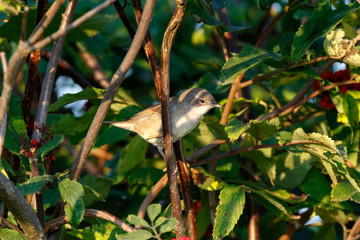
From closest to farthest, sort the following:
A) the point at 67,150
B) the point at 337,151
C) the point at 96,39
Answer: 1. the point at 337,151
2. the point at 96,39
3. the point at 67,150

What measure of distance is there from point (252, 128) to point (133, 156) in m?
1.02

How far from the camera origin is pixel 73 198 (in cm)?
164

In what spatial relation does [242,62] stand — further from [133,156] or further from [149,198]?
[133,156]

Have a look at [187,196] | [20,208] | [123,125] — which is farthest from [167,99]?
[123,125]

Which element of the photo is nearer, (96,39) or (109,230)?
(109,230)

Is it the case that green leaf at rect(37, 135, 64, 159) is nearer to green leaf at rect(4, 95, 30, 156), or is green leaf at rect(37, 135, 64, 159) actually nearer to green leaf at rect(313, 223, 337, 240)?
green leaf at rect(4, 95, 30, 156)

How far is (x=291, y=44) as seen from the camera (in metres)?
2.23

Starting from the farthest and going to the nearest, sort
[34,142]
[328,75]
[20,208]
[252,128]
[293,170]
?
[293,170], [328,75], [252,128], [34,142], [20,208]

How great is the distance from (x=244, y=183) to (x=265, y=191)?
108 mm

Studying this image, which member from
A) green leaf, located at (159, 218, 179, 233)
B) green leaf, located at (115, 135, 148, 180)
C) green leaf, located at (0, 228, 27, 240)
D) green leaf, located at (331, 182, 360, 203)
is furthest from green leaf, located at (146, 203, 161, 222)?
green leaf, located at (115, 135, 148, 180)

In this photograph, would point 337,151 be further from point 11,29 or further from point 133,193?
point 11,29

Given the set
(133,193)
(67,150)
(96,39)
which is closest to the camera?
(133,193)

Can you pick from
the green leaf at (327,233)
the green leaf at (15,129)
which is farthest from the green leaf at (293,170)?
the green leaf at (15,129)

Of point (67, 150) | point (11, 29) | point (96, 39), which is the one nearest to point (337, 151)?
point (11, 29)
